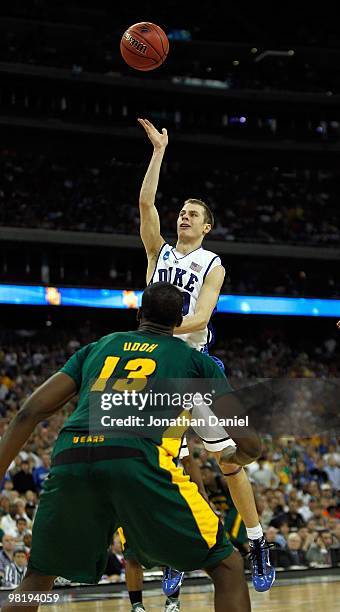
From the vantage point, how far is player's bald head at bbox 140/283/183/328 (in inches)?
183

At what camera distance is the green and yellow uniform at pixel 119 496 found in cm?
423

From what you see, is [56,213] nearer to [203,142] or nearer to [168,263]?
[203,142]

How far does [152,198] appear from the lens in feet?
23.5

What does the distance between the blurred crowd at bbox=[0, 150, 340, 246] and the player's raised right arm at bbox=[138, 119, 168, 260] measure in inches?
768

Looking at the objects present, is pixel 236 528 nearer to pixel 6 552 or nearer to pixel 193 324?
pixel 6 552

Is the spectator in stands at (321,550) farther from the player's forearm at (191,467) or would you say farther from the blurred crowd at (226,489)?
the player's forearm at (191,467)

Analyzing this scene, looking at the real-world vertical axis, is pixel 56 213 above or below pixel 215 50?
below

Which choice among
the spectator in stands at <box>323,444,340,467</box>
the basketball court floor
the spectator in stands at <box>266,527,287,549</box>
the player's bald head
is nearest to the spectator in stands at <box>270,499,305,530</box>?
the spectator in stands at <box>266,527,287,549</box>

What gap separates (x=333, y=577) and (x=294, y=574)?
0.54 meters

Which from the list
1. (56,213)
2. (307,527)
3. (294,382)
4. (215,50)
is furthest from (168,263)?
(215,50)

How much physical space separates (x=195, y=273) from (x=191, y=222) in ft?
1.48

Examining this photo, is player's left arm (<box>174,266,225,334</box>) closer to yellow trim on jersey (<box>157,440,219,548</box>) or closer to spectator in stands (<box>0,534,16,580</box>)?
yellow trim on jersey (<box>157,440,219,548</box>)

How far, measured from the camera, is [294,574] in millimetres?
11586

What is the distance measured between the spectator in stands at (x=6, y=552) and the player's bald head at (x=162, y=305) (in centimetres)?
656
